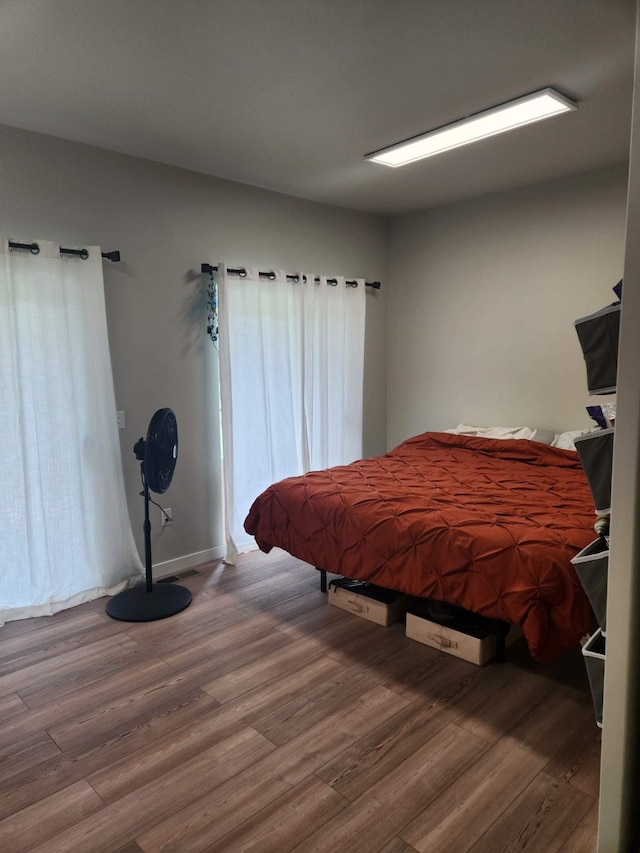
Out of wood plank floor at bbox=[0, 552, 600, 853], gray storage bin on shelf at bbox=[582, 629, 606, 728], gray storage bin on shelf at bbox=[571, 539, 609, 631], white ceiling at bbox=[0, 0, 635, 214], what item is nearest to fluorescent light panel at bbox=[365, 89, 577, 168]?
white ceiling at bbox=[0, 0, 635, 214]

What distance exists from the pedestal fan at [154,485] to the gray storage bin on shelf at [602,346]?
2.37 m

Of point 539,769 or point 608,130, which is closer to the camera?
point 539,769

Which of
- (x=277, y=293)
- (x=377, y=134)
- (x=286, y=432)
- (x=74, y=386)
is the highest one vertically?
(x=377, y=134)

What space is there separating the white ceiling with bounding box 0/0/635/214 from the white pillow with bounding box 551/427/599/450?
1829 mm

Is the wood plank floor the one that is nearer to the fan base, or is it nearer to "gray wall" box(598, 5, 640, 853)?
the fan base

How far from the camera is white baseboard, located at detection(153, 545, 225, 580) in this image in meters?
3.81

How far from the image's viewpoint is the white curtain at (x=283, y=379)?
404 centimetres

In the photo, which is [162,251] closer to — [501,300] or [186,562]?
[186,562]

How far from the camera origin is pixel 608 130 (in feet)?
10.5

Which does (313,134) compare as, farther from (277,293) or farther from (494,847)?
(494,847)

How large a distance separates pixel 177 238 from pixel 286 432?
160 cm

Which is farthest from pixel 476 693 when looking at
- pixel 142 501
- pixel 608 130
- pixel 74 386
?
pixel 608 130

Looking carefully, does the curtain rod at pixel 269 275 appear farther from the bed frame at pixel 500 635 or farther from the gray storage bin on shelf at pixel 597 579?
the gray storage bin on shelf at pixel 597 579

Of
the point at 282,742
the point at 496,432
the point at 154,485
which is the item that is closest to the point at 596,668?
the point at 282,742
